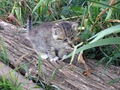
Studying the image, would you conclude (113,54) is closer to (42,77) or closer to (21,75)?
(42,77)

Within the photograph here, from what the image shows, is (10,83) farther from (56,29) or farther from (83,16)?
(83,16)

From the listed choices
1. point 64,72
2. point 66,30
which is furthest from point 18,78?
point 66,30

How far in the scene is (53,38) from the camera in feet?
11.9

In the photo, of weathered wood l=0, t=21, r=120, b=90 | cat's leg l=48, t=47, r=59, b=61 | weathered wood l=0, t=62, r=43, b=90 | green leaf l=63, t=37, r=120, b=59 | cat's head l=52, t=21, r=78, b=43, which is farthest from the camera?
cat's leg l=48, t=47, r=59, b=61

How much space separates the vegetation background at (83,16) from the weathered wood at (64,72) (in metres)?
0.13

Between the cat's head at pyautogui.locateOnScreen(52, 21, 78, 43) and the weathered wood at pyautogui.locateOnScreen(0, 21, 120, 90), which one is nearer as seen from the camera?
the weathered wood at pyautogui.locateOnScreen(0, 21, 120, 90)

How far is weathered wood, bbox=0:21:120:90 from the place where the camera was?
3.23 m

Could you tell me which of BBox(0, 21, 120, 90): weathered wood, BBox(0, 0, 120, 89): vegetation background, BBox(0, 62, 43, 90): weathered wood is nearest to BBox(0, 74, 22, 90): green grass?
BBox(0, 62, 43, 90): weathered wood

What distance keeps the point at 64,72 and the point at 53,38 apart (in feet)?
1.44

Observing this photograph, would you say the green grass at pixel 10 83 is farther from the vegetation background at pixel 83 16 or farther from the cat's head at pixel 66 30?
the cat's head at pixel 66 30

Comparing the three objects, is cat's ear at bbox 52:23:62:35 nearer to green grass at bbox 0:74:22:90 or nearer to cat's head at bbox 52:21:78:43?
cat's head at bbox 52:21:78:43

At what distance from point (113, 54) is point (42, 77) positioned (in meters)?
0.80

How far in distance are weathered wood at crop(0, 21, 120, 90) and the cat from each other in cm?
11

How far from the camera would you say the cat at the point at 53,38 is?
344 centimetres
